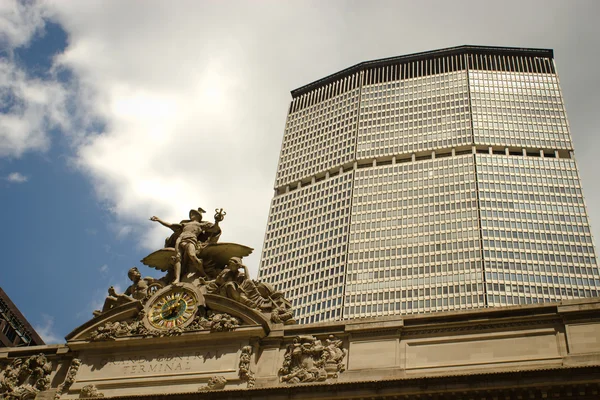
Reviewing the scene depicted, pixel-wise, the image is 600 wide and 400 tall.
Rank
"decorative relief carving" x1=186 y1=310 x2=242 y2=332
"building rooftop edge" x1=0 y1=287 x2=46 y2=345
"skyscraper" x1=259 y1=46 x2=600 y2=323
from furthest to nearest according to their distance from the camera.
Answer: "skyscraper" x1=259 y1=46 x2=600 y2=323
"building rooftop edge" x1=0 y1=287 x2=46 y2=345
"decorative relief carving" x1=186 y1=310 x2=242 y2=332

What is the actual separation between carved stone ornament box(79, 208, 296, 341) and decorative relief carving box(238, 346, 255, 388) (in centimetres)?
133

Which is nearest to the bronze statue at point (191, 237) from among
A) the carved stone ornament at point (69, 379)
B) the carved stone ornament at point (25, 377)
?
the carved stone ornament at point (69, 379)

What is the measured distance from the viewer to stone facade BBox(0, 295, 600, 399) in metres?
26.0

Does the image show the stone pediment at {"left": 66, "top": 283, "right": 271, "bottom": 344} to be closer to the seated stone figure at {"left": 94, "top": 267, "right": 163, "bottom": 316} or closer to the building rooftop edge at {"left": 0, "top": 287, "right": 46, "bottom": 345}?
the seated stone figure at {"left": 94, "top": 267, "right": 163, "bottom": 316}

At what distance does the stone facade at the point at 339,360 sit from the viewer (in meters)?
26.0

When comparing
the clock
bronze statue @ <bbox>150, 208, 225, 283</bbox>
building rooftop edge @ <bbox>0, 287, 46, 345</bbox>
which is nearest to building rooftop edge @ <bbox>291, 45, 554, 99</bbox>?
building rooftop edge @ <bbox>0, 287, 46, 345</bbox>

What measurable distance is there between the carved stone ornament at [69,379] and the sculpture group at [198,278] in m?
1.23

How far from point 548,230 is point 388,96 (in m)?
45.5

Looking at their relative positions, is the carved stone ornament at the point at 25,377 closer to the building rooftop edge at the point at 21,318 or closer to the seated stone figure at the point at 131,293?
the seated stone figure at the point at 131,293

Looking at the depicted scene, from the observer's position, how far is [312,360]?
29688 millimetres

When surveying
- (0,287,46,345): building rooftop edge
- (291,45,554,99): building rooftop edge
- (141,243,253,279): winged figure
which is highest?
(291,45,554,99): building rooftop edge

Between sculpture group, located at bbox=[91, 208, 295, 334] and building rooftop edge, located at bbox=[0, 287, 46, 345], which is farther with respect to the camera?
building rooftop edge, located at bbox=[0, 287, 46, 345]

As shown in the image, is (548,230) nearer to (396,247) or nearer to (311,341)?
(396,247)

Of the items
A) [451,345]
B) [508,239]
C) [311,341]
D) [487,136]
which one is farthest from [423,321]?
[487,136]
